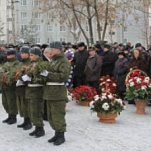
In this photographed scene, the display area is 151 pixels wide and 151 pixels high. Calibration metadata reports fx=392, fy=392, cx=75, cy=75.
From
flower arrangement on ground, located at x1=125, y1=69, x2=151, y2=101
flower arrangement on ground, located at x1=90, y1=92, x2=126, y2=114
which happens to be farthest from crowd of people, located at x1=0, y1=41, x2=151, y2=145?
flower arrangement on ground, located at x1=125, y1=69, x2=151, y2=101

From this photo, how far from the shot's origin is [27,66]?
328 inches

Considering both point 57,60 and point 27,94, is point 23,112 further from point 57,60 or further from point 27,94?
point 57,60

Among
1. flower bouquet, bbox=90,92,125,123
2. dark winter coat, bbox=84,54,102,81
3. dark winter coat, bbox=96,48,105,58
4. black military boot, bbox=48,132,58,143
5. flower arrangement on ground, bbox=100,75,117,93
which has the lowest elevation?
black military boot, bbox=48,132,58,143

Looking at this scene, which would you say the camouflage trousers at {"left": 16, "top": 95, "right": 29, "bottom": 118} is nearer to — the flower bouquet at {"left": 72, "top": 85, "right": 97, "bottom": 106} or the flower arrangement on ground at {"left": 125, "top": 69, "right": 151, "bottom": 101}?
the flower arrangement on ground at {"left": 125, "top": 69, "right": 151, "bottom": 101}

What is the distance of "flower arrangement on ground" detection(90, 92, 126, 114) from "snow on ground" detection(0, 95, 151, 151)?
339 millimetres

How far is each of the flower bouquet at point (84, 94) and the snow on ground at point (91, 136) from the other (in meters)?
1.53

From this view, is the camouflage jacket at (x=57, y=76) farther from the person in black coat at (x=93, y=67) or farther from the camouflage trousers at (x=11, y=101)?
the person in black coat at (x=93, y=67)

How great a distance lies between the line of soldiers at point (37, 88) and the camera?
295 inches

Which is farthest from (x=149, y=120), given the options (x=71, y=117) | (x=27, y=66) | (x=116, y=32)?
(x=116, y=32)

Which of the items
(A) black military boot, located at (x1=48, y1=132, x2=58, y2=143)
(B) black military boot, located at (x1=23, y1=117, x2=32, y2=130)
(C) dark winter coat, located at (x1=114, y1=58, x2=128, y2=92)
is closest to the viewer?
(A) black military boot, located at (x1=48, y1=132, x2=58, y2=143)

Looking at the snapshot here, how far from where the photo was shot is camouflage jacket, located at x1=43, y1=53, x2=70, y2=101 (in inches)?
289

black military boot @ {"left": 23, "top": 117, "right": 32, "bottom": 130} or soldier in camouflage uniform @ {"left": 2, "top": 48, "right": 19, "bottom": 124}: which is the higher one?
soldier in camouflage uniform @ {"left": 2, "top": 48, "right": 19, "bottom": 124}

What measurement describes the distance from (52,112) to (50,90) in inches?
17.0

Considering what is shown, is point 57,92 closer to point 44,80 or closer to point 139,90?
point 44,80
